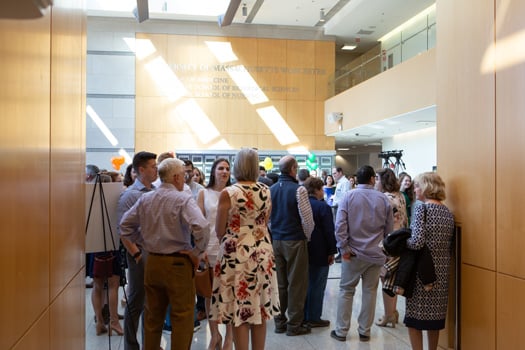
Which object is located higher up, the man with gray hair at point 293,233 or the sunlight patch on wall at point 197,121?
the sunlight patch on wall at point 197,121

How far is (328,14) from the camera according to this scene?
640 inches

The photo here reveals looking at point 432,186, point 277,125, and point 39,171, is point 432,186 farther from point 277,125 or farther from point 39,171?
point 277,125

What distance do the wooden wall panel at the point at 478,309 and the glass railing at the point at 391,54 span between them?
884 cm

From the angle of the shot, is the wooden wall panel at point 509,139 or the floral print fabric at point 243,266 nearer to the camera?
the wooden wall panel at point 509,139

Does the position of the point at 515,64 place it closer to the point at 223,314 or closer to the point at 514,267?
the point at 514,267

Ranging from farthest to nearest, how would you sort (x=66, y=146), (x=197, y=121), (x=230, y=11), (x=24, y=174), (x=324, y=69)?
(x=324, y=69)
(x=197, y=121)
(x=230, y=11)
(x=66, y=146)
(x=24, y=174)

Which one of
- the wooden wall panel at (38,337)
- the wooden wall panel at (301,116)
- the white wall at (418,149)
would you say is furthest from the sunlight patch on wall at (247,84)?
the wooden wall panel at (38,337)

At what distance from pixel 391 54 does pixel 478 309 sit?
1118 cm

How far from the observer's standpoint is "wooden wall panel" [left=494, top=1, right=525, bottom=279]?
8.94 feet

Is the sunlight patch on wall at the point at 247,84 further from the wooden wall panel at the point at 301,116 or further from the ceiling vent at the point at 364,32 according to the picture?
the ceiling vent at the point at 364,32

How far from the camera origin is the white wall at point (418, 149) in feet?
45.9

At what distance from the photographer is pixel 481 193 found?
3.12 m

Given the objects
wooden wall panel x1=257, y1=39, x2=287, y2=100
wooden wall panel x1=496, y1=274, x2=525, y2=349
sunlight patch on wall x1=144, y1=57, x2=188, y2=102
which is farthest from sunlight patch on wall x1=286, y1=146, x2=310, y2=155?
wooden wall panel x1=496, y1=274, x2=525, y2=349

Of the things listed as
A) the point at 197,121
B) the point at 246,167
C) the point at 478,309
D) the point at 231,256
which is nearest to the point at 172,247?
the point at 231,256
